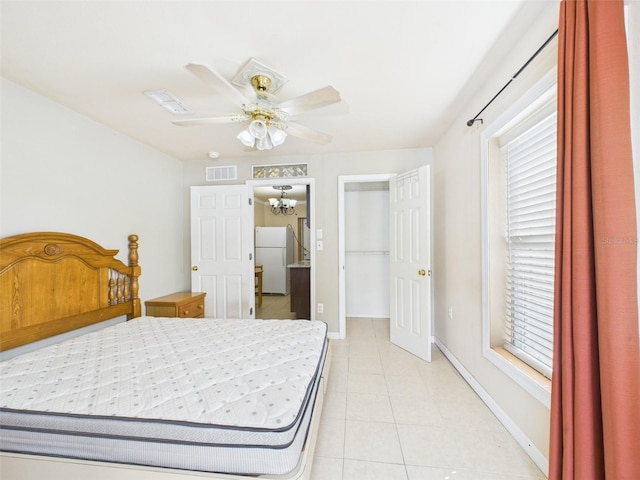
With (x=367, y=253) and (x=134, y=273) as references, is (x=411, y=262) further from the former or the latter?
(x=134, y=273)

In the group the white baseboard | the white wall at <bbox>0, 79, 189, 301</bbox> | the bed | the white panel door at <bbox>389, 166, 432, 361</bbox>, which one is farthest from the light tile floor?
the white wall at <bbox>0, 79, 189, 301</bbox>

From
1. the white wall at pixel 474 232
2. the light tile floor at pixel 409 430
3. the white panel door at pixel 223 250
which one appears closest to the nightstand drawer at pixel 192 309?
the white panel door at pixel 223 250

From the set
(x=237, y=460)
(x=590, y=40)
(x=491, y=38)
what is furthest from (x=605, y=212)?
(x=237, y=460)

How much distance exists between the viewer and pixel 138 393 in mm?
1203

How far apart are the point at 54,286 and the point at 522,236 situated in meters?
3.41

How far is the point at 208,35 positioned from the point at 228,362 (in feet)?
6.15

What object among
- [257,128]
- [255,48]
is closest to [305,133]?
[257,128]

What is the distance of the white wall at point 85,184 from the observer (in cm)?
183

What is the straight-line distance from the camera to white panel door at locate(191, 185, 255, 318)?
344 cm

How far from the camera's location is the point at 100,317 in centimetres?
229

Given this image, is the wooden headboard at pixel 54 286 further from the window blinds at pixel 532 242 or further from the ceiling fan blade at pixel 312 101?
the window blinds at pixel 532 242

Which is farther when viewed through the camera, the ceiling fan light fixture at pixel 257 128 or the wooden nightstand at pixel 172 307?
the wooden nightstand at pixel 172 307

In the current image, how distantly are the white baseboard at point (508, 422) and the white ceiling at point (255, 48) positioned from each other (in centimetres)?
225

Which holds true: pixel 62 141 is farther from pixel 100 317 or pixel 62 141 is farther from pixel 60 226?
pixel 100 317
